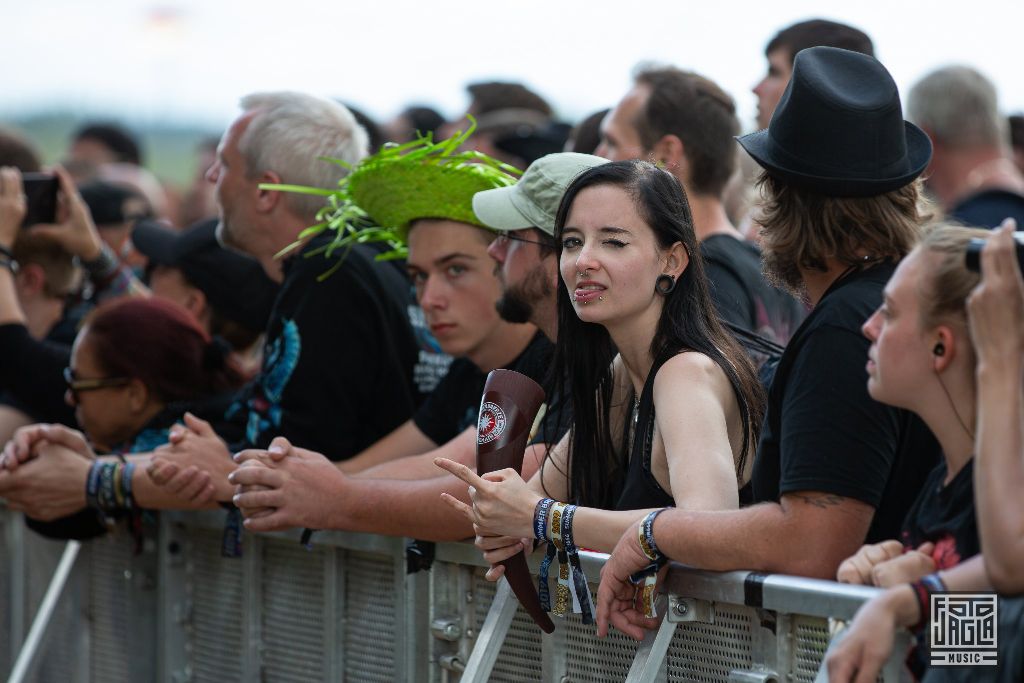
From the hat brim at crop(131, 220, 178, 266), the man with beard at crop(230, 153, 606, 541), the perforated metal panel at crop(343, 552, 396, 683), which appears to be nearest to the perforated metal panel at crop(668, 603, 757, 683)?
the man with beard at crop(230, 153, 606, 541)

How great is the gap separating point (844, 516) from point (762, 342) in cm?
99

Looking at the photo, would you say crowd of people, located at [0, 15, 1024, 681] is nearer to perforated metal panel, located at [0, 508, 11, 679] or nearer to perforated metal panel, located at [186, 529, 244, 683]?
perforated metal panel, located at [186, 529, 244, 683]

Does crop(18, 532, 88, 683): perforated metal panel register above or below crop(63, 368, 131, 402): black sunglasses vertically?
below

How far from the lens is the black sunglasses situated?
5.41 metres

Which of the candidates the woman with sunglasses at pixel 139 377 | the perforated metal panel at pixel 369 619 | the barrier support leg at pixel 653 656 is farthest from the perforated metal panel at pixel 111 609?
the barrier support leg at pixel 653 656

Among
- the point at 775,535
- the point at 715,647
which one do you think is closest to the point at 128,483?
the point at 715,647

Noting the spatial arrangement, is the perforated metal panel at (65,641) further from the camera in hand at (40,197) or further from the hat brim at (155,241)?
the camera in hand at (40,197)

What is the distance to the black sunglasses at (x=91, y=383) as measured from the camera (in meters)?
5.41

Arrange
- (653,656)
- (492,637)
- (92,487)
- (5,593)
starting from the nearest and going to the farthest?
(653,656), (492,637), (92,487), (5,593)

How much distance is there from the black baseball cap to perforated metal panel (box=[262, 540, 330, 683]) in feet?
5.28

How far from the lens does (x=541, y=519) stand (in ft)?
10.5

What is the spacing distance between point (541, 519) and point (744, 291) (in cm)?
158

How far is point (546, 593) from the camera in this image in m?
3.37
